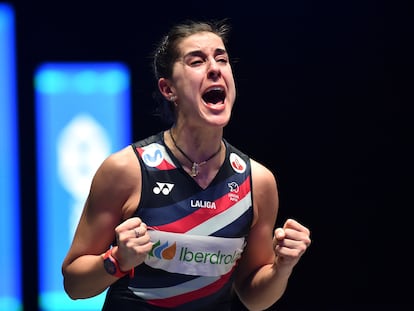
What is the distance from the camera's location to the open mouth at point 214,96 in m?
2.46

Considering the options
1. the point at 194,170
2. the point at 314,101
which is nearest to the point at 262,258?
the point at 194,170

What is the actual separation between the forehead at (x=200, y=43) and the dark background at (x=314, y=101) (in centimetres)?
201

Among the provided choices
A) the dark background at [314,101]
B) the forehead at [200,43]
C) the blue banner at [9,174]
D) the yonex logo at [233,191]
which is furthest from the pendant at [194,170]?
the blue banner at [9,174]

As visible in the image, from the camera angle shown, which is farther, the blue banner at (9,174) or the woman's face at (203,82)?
the blue banner at (9,174)

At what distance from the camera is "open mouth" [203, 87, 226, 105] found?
246cm

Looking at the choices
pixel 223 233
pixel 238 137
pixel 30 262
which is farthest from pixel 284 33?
pixel 223 233

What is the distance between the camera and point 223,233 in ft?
7.93

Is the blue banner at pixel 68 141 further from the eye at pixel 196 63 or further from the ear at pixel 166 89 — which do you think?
the eye at pixel 196 63

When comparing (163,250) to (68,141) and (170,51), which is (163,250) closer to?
(170,51)

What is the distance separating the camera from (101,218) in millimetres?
2367

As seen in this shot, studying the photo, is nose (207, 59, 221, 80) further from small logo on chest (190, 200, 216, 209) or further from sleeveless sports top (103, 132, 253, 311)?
small logo on chest (190, 200, 216, 209)

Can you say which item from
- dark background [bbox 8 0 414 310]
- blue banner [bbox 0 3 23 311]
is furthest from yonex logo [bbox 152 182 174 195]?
blue banner [bbox 0 3 23 311]

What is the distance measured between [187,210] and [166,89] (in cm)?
42

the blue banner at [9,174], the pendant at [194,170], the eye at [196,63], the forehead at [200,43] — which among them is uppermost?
the forehead at [200,43]
